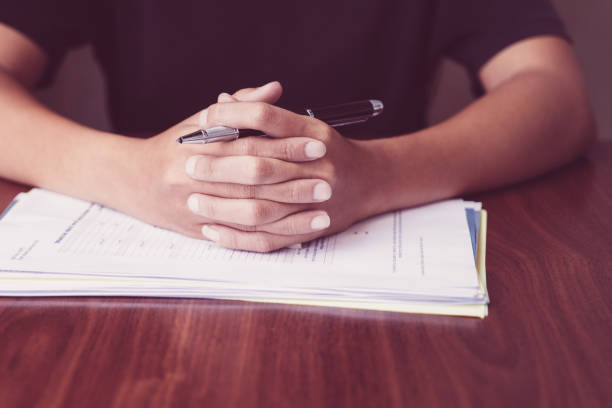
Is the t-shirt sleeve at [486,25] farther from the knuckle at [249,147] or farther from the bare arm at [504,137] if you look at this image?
the knuckle at [249,147]

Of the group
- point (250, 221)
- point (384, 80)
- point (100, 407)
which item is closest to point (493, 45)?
point (384, 80)

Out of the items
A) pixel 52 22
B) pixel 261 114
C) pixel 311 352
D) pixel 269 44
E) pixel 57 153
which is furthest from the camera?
pixel 269 44

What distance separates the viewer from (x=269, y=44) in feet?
3.57

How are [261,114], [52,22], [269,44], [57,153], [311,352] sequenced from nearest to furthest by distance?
[311,352] < [261,114] < [57,153] < [52,22] < [269,44]

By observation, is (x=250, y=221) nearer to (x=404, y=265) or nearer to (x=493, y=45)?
(x=404, y=265)

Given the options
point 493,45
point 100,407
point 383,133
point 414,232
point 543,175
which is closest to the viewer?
point 100,407

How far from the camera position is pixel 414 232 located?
0.63 meters

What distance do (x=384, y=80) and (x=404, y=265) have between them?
0.71 meters

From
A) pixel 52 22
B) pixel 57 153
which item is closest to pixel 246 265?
pixel 57 153

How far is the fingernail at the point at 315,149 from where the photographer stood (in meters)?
0.58

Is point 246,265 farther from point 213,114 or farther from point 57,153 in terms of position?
point 57,153

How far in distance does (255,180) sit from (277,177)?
2cm

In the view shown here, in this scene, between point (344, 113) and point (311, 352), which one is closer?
point (311, 352)

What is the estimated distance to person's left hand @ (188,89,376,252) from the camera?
570 mm
